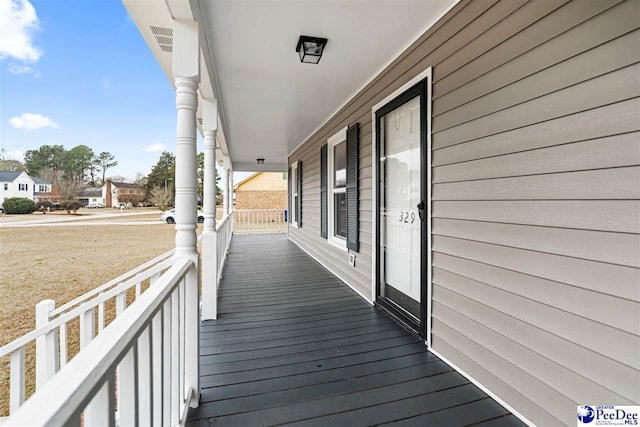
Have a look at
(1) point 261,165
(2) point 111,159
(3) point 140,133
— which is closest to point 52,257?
(2) point 111,159

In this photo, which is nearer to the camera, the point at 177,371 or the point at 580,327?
the point at 580,327

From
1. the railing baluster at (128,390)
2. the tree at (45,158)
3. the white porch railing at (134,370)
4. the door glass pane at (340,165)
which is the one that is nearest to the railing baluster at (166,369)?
the white porch railing at (134,370)

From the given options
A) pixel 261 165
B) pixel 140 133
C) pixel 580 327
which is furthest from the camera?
pixel 261 165

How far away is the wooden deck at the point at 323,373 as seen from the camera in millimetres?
1695

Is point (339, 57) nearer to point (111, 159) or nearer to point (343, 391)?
point (343, 391)

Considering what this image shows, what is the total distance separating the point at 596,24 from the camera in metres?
1.32

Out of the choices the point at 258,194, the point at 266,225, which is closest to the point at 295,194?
the point at 266,225

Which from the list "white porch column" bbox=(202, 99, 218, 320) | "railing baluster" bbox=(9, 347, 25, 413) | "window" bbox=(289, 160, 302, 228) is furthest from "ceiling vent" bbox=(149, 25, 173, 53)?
"window" bbox=(289, 160, 302, 228)

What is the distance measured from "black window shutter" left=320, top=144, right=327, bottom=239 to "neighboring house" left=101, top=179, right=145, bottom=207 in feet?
9.92

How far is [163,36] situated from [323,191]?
3.51 m

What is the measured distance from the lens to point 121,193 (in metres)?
4.81

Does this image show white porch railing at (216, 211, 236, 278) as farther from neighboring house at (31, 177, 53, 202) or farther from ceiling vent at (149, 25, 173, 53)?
ceiling vent at (149, 25, 173, 53)

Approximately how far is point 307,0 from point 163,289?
1947mm

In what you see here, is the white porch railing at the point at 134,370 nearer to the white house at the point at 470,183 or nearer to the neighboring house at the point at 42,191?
the white house at the point at 470,183
